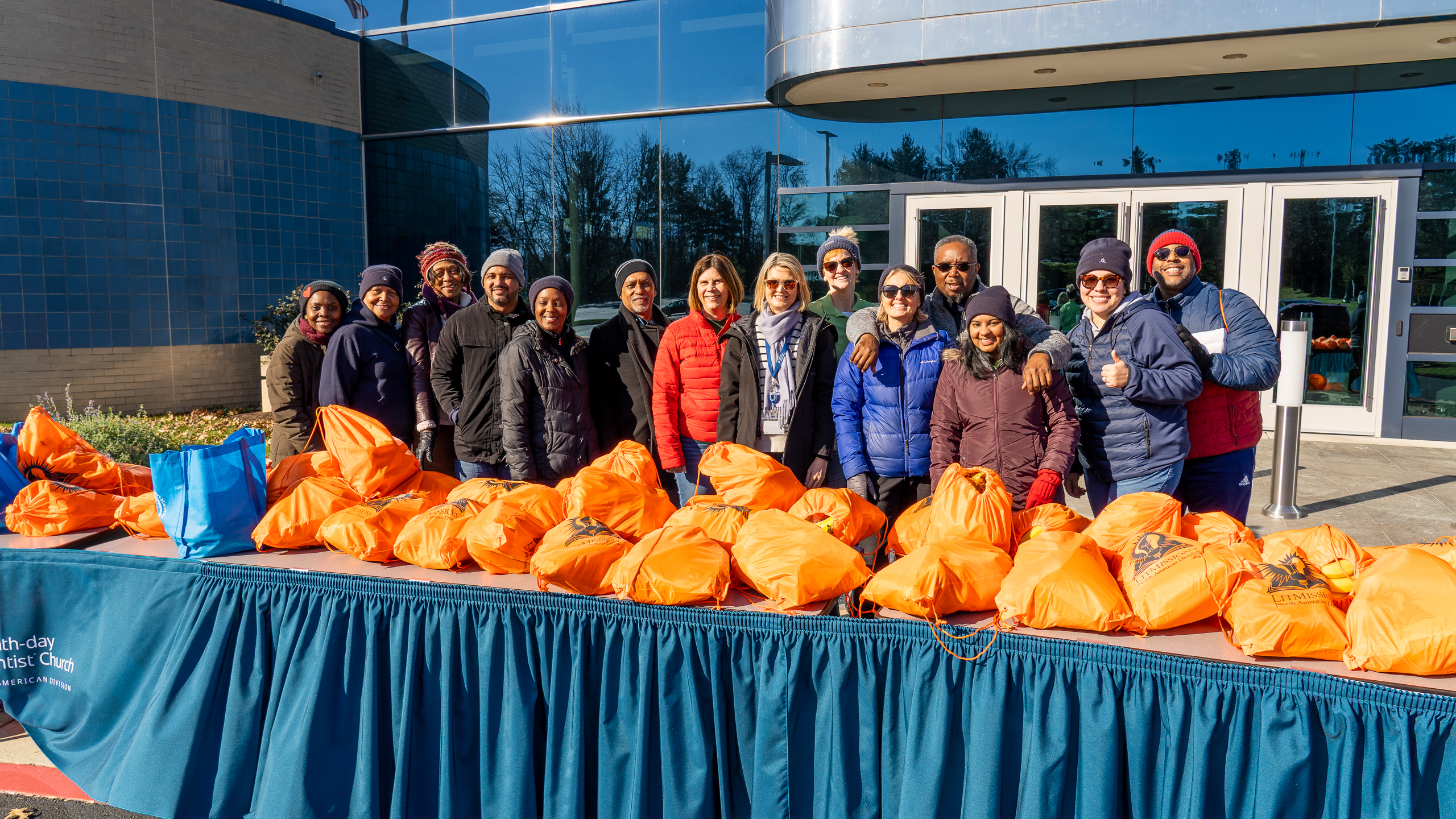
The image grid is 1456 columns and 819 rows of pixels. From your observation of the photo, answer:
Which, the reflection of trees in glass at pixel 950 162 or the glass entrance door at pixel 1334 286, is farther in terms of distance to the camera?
the reflection of trees in glass at pixel 950 162

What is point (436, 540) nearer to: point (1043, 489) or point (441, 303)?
point (1043, 489)

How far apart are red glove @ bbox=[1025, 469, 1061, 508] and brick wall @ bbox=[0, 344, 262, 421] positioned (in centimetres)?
1150

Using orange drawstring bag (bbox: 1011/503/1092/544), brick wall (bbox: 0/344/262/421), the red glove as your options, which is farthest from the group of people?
brick wall (bbox: 0/344/262/421)

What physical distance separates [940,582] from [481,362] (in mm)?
2819

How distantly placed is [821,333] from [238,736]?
8.78ft

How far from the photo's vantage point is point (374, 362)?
14.2 ft

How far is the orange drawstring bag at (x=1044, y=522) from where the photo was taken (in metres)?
2.57

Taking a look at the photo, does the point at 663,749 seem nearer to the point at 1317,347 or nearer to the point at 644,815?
the point at 644,815

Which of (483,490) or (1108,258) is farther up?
(1108,258)

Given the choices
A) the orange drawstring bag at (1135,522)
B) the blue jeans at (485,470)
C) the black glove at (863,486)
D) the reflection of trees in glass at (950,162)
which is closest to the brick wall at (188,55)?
the reflection of trees in glass at (950,162)

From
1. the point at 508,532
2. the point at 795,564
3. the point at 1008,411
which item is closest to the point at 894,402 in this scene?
the point at 1008,411

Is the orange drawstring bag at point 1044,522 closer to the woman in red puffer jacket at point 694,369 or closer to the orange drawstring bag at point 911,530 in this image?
the orange drawstring bag at point 911,530

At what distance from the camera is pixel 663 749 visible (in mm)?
2240

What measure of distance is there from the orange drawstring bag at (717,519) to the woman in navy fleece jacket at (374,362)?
2232 mm
